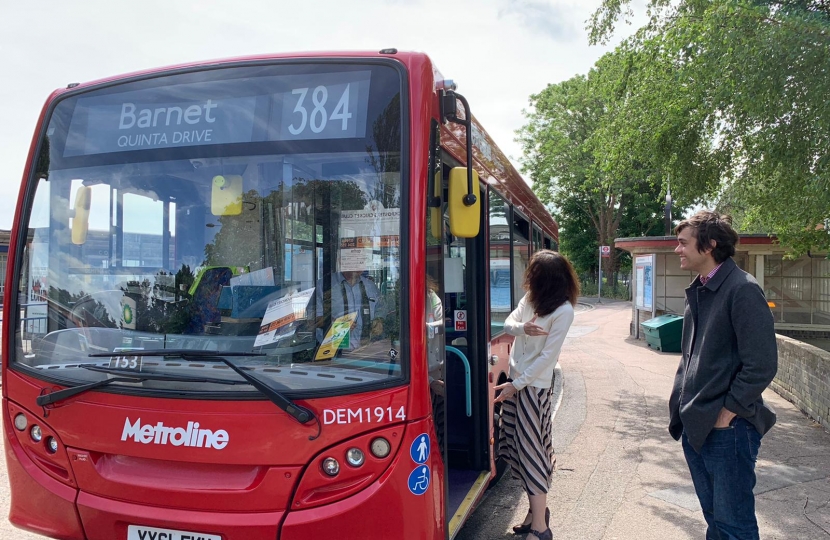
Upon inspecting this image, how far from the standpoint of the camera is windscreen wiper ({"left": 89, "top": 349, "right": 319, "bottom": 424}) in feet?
8.61

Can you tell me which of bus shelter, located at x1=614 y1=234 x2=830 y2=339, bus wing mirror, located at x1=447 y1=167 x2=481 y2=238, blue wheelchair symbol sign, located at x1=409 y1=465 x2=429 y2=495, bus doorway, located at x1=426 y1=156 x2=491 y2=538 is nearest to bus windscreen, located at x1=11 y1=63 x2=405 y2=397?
bus wing mirror, located at x1=447 y1=167 x2=481 y2=238

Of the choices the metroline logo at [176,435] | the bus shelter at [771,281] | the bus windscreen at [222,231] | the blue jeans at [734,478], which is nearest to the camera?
the metroline logo at [176,435]

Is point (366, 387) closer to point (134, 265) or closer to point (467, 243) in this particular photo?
point (134, 265)

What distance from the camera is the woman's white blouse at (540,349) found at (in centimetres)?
389

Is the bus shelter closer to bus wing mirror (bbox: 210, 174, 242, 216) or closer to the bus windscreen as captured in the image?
the bus windscreen

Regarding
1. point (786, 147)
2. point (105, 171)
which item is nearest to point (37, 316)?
point (105, 171)

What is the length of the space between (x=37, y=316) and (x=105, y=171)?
0.80 meters

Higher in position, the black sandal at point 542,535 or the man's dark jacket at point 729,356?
the man's dark jacket at point 729,356

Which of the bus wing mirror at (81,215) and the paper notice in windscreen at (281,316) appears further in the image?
the bus wing mirror at (81,215)

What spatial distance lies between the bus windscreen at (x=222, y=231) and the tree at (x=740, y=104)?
573 cm

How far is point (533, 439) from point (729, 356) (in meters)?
1.39

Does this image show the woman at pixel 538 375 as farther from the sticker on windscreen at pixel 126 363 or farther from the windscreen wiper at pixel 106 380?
the sticker on windscreen at pixel 126 363

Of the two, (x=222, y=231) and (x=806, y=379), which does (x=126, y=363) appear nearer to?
(x=222, y=231)

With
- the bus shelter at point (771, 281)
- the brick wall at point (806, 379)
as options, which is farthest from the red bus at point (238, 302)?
the bus shelter at point (771, 281)
